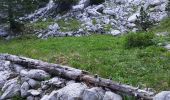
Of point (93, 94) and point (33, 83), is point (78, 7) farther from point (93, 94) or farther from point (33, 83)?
point (93, 94)

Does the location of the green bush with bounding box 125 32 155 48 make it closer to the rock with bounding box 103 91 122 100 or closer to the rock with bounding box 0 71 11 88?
the rock with bounding box 0 71 11 88

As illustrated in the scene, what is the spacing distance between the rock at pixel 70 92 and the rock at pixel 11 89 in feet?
8.24

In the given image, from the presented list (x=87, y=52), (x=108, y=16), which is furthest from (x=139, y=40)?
(x=108, y=16)

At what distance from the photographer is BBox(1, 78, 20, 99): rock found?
17156mm

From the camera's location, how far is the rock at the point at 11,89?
17.2 metres

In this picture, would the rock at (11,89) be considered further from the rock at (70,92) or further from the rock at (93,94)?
the rock at (93,94)

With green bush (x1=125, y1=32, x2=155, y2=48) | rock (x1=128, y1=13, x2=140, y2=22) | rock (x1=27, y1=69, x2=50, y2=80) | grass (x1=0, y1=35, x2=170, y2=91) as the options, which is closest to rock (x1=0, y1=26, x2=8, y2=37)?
grass (x1=0, y1=35, x2=170, y2=91)

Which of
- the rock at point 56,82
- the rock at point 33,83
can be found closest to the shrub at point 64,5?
the rock at point 33,83

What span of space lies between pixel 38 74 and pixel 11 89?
56.0 inches

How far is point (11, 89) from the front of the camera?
17391 mm

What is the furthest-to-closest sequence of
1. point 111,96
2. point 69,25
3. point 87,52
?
point 69,25, point 87,52, point 111,96

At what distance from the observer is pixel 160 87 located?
609 inches

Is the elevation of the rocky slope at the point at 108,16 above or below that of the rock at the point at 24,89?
above

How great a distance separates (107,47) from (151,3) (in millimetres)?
13856
